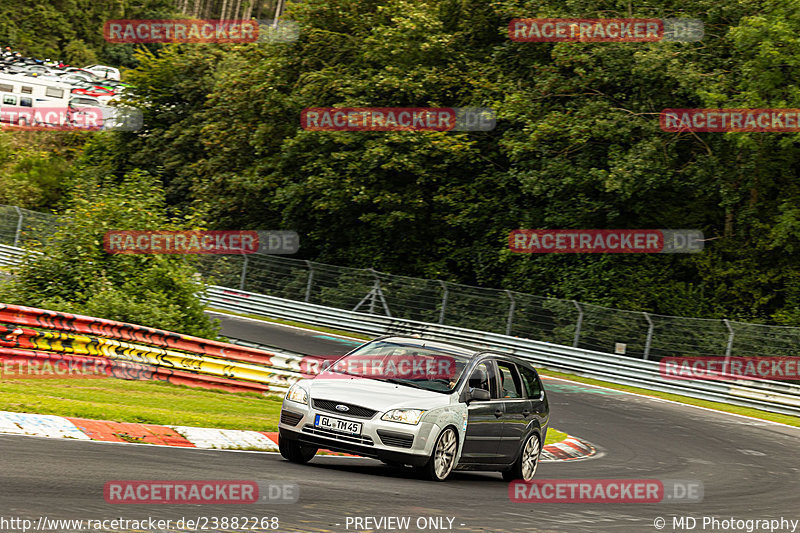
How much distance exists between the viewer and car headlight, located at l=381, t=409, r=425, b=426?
927cm

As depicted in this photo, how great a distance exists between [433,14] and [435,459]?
27.5m

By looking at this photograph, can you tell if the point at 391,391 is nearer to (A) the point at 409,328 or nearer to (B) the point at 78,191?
(B) the point at 78,191

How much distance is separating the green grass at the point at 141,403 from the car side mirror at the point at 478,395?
3.11 m

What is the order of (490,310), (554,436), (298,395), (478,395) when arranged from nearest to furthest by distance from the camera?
(298,395)
(478,395)
(554,436)
(490,310)

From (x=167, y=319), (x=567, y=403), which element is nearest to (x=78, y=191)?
(x=167, y=319)

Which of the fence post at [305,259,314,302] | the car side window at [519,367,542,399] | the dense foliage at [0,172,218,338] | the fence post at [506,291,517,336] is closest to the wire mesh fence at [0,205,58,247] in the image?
the fence post at [305,259,314,302]

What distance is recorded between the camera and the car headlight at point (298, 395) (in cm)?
962

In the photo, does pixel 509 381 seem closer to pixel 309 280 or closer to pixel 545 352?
pixel 545 352

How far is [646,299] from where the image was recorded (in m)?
30.5

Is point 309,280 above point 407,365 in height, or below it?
below

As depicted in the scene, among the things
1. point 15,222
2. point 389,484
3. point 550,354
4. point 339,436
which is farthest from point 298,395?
point 15,222

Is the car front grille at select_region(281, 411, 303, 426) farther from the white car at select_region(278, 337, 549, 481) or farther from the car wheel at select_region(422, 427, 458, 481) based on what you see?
the car wheel at select_region(422, 427, 458, 481)

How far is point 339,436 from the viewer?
9.28 m

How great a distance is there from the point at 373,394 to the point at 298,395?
0.79m
